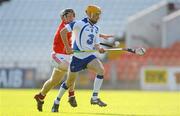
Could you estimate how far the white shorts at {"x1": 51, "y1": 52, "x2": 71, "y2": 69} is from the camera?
1193 centimetres

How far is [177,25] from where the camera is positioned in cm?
3816

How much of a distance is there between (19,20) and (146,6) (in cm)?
951

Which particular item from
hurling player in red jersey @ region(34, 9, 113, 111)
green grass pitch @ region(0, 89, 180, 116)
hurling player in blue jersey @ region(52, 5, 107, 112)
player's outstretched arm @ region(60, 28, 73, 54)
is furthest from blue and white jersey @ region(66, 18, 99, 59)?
green grass pitch @ region(0, 89, 180, 116)

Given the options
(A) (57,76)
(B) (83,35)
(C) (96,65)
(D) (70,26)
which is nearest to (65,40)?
(D) (70,26)

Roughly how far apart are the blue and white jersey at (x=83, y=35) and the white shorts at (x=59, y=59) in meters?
0.45

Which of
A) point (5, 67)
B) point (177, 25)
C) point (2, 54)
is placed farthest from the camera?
point (2, 54)

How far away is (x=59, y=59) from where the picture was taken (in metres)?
12.0

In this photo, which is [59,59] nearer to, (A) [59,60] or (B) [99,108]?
(A) [59,60]

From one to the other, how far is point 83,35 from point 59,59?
31.6 inches

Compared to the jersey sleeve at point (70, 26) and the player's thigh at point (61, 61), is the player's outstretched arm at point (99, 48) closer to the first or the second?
the jersey sleeve at point (70, 26)

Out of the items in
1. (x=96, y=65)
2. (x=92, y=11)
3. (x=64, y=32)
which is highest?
(x=92, y=11)

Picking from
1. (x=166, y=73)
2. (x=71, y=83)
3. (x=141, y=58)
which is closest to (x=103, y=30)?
(x=141, y=58)

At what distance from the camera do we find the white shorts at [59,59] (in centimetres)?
1193

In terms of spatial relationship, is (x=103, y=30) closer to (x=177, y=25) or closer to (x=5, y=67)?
(x=177, y=25)
